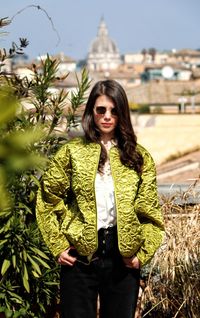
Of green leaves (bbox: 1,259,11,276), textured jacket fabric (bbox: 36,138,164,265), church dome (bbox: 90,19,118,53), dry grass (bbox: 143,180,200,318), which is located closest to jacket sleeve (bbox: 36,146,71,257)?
textured jacket fabric (bbox: 36,138,164,265)

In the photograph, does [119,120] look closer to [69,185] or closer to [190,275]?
Answer: [69,185]

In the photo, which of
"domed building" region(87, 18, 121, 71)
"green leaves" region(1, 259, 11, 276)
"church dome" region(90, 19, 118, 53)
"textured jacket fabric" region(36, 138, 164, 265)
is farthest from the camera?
"church dome" region(90, 19, 118, 53)

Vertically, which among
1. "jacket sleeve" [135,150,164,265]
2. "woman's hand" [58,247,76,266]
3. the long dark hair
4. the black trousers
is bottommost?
the black trousers

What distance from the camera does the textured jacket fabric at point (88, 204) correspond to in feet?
7.63

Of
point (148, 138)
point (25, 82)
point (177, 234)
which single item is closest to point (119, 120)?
point (25, 82)

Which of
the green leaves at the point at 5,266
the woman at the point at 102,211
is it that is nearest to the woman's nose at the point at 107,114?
the woman at the point at 102,211

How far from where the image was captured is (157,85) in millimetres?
74000

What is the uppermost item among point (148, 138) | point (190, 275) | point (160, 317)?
point (190, 275)

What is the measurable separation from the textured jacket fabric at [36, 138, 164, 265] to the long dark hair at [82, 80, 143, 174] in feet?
0.08

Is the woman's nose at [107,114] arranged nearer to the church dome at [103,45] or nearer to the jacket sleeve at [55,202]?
the jacket sleeve at [55,202]

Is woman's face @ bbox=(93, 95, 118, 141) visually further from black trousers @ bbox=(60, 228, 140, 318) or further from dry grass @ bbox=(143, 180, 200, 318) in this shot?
dry grass @ bbox=(143, 180, 200, 318)

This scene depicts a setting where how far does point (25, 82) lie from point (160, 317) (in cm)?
132

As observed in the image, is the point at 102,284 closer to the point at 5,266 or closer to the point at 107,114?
the point at 107,114

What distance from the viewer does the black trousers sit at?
2.34 meters
